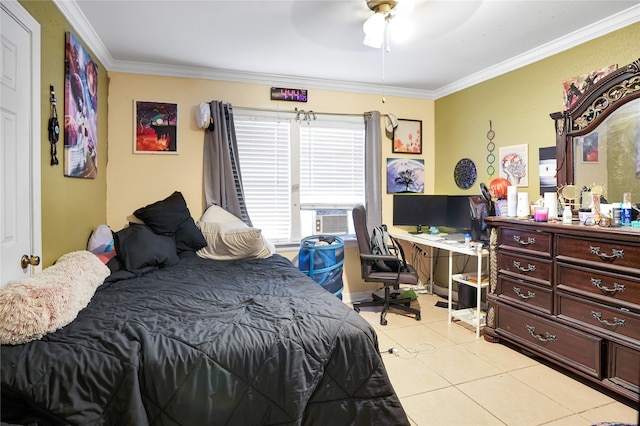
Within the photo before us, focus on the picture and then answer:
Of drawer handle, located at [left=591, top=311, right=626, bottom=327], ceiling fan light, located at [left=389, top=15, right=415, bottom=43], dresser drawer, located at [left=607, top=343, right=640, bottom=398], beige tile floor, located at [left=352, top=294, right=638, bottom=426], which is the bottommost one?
beige tile floor, located at [left=352, top=294, right=638, bottom=426]

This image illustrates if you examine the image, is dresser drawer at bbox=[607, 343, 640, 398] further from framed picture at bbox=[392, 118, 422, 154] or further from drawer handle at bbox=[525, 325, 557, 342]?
framed picture at bbox=[392, 118, 422, 154]

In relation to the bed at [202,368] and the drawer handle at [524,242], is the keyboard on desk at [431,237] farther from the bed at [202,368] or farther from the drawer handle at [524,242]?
the bed at [202,368]

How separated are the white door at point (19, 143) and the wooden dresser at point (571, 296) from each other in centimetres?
322

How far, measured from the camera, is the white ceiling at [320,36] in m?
2.48

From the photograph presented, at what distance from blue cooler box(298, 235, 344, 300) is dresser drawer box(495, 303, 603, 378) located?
1548 mm

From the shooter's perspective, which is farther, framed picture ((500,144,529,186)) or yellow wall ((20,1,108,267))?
framed picture ((500,144,529,186))

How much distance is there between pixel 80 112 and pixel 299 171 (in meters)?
2.13

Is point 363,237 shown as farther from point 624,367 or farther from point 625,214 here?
point 624,367

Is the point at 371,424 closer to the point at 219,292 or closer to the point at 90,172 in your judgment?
the point at 219,292

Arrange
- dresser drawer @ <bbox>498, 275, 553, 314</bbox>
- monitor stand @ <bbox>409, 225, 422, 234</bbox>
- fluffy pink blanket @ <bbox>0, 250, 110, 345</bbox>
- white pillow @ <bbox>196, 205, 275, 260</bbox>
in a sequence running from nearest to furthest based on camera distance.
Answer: fluffy pink blanket @ <bbox>0, 250, 110, 345</bbox> → dresser drawer @ <bbox>498, 275, 553, 314</bbox> → white pillow @ <bbox>196, 205, 275, 260</bbox> → monitor stand @ <bbox>409, 225, 422, 234</bbox>

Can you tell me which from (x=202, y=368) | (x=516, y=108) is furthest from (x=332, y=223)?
(x=202, y=368)

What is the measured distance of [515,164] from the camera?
3.51 m

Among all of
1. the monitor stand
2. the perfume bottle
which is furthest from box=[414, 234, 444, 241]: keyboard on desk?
the perfume bottle

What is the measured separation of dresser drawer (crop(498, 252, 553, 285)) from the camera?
2638 millimetres
